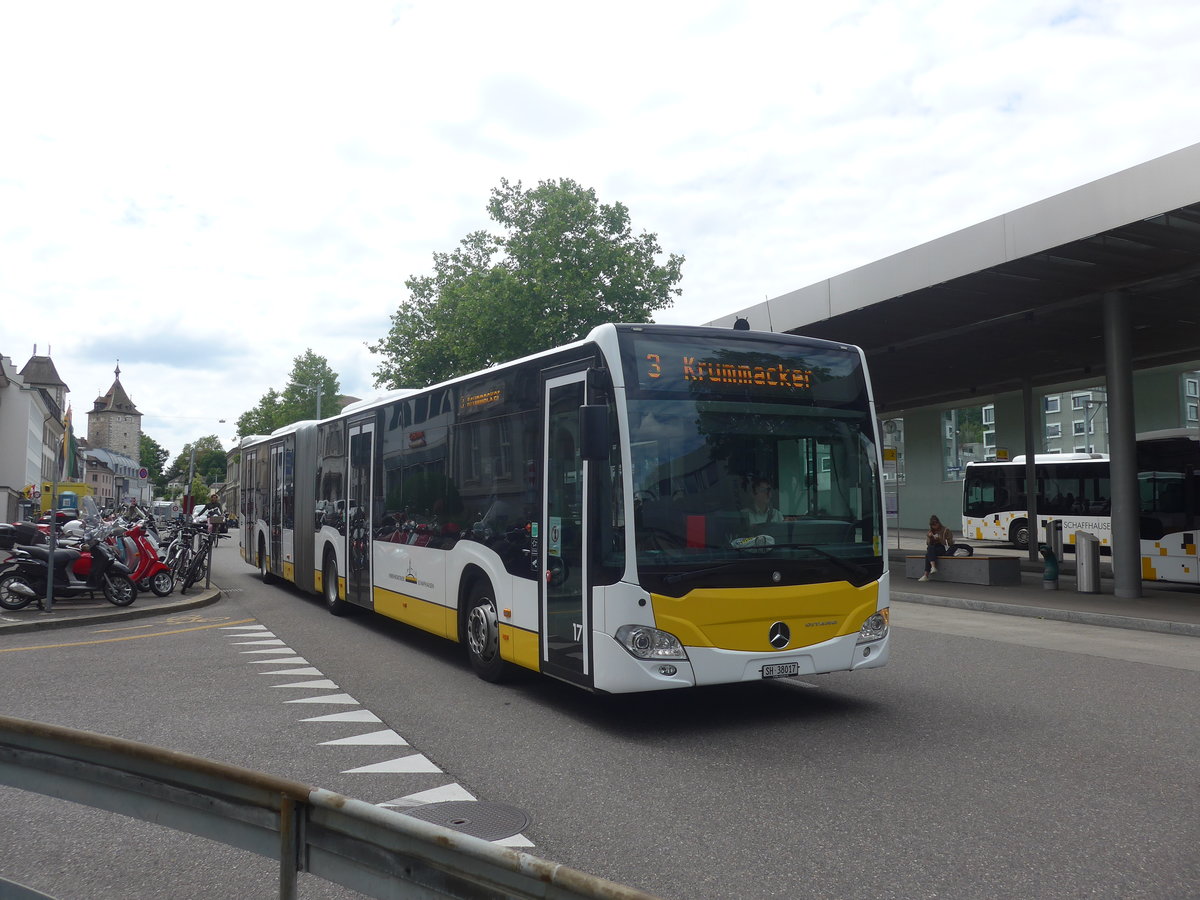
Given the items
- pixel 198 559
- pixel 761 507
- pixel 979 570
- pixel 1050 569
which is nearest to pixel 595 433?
pixel 761 507

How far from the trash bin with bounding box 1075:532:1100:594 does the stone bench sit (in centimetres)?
186

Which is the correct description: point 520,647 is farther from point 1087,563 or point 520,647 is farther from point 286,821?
point 1087,563

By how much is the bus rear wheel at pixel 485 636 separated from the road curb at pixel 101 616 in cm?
667

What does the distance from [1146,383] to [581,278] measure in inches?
869

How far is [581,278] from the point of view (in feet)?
130

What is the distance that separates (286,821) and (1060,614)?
1459 cm

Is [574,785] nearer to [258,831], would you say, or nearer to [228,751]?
[228,751]

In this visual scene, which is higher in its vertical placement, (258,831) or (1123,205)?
(1123,205)

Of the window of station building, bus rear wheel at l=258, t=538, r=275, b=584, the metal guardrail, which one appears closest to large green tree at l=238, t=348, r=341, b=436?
the window of station building

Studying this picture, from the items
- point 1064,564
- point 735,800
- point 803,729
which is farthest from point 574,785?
point 1064,564

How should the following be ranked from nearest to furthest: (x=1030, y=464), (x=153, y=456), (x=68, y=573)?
(x=68, y=573)
(x=1030, y=464)
(x=153, y=456)

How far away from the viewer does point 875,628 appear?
754cm

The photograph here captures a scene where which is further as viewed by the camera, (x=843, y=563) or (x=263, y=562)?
(x=263, y=562)

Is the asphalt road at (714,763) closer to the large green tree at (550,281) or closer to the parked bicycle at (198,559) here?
the parked bicycle at (198,559)
